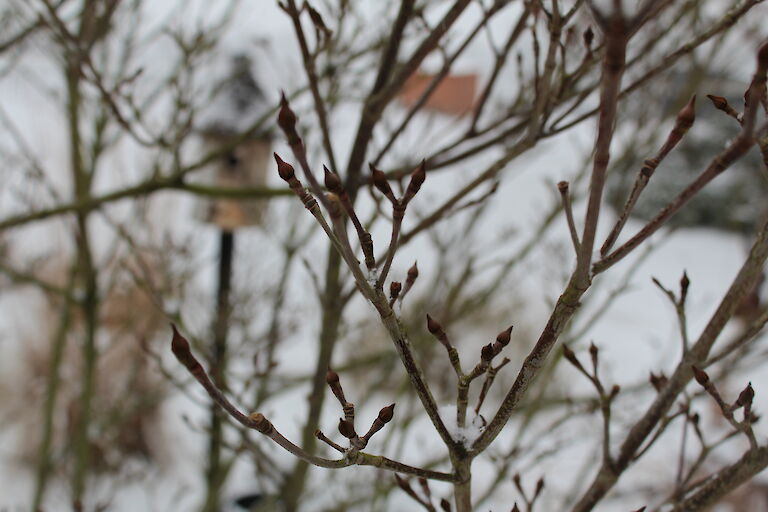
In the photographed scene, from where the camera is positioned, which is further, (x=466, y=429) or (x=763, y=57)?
(x=466, y=429)

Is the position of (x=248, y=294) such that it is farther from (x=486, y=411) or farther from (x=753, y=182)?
(x=753, y=182)

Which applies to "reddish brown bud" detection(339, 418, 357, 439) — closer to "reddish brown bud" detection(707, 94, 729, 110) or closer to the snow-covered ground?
the snow-covered ground

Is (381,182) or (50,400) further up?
(50,400)

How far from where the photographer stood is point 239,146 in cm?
286

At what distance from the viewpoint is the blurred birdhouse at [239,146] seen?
2928mm

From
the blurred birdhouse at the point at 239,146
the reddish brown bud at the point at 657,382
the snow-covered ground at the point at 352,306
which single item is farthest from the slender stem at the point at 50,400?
the reddish brown bud at the point at 657,382

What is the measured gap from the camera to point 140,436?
5.68 m

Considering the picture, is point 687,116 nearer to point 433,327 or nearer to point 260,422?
point 433,327

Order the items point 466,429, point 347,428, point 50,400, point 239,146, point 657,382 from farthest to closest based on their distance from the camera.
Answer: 1. point 50,400
2. point 239,146
3. point 657,382
4. point 466,429
5. point 347,428

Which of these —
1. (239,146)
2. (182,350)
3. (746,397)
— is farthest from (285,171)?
(239,146)

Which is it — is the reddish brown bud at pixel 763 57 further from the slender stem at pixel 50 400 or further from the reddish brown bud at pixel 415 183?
the slender stem at pixel 50 400

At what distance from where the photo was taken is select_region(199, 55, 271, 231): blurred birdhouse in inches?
115

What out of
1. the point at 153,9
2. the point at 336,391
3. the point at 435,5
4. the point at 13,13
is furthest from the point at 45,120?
the point at 336,391

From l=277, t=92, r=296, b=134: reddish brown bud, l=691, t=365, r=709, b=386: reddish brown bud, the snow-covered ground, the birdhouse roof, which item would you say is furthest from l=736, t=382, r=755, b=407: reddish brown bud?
the birdhouse roof
